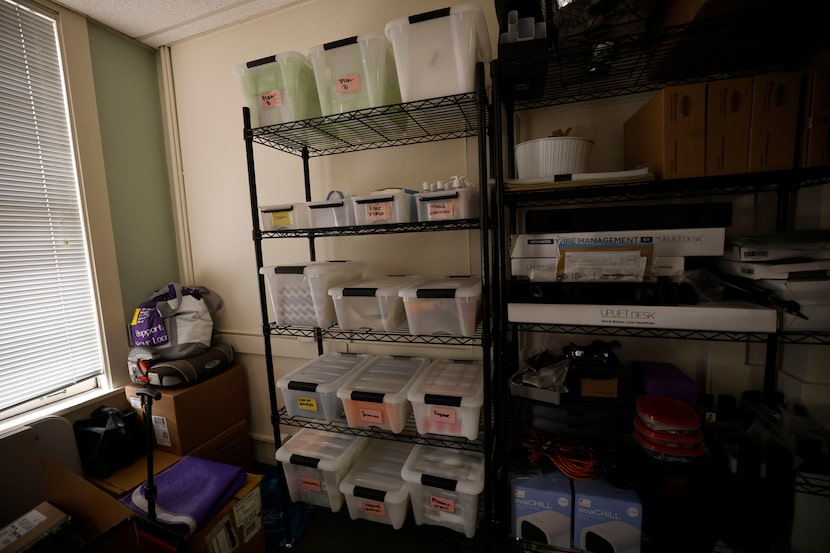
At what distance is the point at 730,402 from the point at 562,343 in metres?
0.56

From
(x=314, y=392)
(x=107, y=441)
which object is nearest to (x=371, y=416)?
(x=314, y=392)

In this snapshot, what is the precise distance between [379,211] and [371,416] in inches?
30.7

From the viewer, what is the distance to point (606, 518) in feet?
3.52

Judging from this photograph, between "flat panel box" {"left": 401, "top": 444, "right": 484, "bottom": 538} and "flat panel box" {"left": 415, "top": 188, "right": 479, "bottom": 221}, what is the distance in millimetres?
927

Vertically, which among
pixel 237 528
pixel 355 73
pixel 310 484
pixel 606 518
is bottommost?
pixel 237 528

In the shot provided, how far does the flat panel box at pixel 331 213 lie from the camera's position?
134cm

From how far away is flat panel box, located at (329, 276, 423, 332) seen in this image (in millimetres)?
1300

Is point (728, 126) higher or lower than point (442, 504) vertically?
higher

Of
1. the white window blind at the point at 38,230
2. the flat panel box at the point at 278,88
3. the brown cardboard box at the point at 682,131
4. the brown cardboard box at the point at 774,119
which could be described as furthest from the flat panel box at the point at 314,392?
the brown cardboard box at the point at 774,119

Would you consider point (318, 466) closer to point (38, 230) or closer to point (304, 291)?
point (304, 291)

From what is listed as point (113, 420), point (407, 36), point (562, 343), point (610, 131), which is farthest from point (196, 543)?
point (610, 131)

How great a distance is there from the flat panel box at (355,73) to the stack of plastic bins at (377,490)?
4.70 feet

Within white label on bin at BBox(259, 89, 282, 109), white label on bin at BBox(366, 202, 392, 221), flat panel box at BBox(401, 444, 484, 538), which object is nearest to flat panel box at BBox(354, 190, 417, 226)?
white label on bin at BBox(366, 202, 392, 221)

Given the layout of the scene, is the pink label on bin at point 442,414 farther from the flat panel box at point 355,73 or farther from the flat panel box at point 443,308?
the flat panel box at point 355,73
